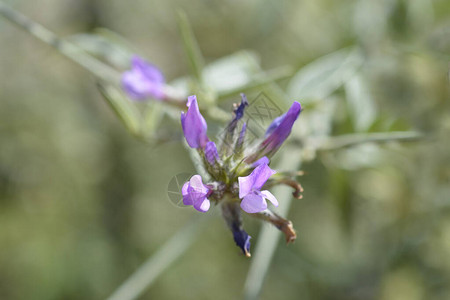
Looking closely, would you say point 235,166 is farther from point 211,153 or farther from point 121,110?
point 121,110

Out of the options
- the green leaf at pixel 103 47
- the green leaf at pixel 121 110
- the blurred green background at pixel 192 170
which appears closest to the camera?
the green leaf at pixel 121 110

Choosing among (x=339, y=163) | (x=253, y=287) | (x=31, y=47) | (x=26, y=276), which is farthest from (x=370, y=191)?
(x=31, y=47)

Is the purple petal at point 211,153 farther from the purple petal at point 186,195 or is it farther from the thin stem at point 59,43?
the thin stem at point 59,43

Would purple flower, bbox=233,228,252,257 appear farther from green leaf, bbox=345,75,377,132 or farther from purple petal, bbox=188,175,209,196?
green leaf, bbox=345,75,377,132

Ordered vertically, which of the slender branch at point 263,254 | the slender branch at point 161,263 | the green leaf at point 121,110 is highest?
the green leaf at point 121,110

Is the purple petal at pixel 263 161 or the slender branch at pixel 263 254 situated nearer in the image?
the purple petal at pixel 263 161

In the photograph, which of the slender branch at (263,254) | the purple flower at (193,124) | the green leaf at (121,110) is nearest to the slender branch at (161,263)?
the slender branch at (263,254)

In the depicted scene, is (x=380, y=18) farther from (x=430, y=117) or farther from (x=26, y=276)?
(x=26, y=276)
